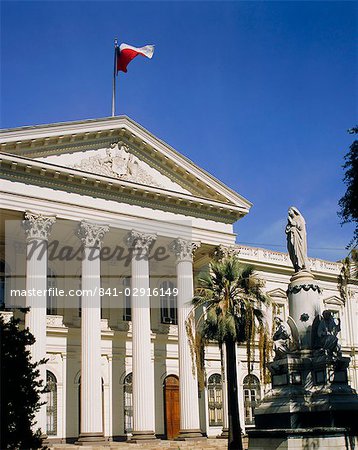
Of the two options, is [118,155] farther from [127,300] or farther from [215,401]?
[215,401]

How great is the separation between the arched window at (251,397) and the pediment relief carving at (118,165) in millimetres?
12955

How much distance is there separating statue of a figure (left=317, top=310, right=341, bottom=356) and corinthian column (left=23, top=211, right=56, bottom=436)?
15.7m

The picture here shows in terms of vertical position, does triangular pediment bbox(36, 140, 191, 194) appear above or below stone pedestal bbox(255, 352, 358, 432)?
above

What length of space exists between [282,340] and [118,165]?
61.9ft

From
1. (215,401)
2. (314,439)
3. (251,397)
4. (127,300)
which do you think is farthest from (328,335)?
(251,397)

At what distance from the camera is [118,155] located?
32.8 meters

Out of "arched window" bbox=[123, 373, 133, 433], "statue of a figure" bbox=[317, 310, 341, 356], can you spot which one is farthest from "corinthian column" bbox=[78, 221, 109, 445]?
"statue of a figure" bbox=[317, 310, 341, 356]

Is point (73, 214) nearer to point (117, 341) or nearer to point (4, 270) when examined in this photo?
point (4, 270)

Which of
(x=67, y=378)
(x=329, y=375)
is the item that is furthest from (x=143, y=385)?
(x=329, y=375)

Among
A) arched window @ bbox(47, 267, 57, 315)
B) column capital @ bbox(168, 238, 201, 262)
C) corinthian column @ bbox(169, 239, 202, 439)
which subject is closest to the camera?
corinthian column @ bbox(169, 239, 202, 439)

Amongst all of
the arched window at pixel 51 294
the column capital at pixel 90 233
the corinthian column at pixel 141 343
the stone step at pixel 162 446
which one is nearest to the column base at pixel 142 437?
the corinthian column at pixel 141 343

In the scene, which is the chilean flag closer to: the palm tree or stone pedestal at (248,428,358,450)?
the palm tree

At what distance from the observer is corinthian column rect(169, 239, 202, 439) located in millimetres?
31188

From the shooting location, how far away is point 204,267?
3681cm
